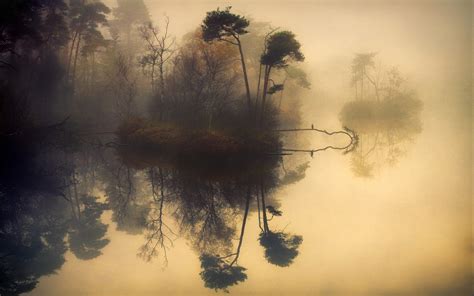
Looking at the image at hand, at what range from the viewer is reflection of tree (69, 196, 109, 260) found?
25.8 feet

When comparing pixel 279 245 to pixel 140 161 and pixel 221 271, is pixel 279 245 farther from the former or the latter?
pixel 140 161

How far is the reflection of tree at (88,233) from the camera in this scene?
7.85 metres

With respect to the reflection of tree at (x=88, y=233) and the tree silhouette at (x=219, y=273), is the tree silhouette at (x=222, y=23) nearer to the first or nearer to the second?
the reflection of tree at (x=88, y=233)

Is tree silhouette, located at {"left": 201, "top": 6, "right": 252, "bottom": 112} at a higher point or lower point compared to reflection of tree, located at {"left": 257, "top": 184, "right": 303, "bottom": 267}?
higher

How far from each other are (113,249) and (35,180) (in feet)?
25.8

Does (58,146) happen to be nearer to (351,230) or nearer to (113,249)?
(113,249)

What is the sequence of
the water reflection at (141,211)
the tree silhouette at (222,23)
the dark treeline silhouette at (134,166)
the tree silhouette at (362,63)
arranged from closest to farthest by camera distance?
the water reflection at (141,211) → the dark treeline silhouette at (134,166) → the tree silhouette at (222,23) → the tree silhouette at (362,63)

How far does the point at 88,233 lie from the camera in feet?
27.6

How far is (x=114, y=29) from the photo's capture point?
171 ft

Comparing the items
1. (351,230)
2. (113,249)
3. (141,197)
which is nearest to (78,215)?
(141,197)

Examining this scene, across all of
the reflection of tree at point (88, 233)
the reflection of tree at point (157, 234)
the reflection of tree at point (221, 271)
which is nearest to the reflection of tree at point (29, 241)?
the reflection of tree at point (88, 233)

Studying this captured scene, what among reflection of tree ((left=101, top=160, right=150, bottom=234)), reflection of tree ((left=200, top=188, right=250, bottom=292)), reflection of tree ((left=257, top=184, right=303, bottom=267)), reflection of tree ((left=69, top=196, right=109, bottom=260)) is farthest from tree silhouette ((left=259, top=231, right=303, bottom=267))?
reflection of tree ((left=69, top=196, right=109, bottom=260))

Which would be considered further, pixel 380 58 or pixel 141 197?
pixel 380 58

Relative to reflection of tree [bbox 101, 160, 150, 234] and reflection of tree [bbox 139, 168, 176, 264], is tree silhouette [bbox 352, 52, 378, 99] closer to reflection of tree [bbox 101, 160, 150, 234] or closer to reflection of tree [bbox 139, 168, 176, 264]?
reflection of tree [bbox 101, 160, 150, 234]
